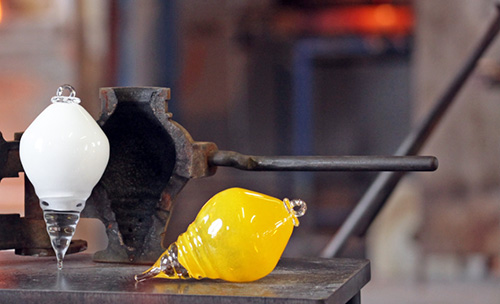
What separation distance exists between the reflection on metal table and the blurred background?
7.60ft

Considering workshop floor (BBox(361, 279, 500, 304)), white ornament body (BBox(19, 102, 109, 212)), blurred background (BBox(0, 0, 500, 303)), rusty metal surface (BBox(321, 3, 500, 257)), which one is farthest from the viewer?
blurred background (BBox(0, 0, 500, 303))

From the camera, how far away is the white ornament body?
0.92 meters

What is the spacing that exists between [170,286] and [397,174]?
36.5 inches

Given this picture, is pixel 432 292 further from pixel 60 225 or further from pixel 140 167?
pixel 60 225

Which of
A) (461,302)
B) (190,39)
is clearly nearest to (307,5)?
(190,39)

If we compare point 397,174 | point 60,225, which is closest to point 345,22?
point 397,174

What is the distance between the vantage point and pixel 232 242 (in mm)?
888

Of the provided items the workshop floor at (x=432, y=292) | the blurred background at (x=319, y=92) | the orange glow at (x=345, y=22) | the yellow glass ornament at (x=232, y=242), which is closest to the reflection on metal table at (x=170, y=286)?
the yellow glass ornament at (x=232, y=242)

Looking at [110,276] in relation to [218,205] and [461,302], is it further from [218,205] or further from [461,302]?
[461,302]

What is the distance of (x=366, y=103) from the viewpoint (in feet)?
25.7

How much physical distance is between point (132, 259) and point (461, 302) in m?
2.30

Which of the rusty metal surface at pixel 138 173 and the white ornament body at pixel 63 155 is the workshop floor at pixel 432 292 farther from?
the white ornament body at pixel 63 155

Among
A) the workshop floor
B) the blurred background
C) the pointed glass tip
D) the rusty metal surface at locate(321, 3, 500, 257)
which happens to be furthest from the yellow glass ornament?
the blurred background

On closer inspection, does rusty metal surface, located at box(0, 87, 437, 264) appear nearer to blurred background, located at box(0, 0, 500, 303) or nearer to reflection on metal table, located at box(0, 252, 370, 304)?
reflection on metal table, located at box(0, 252, 370, 304)
